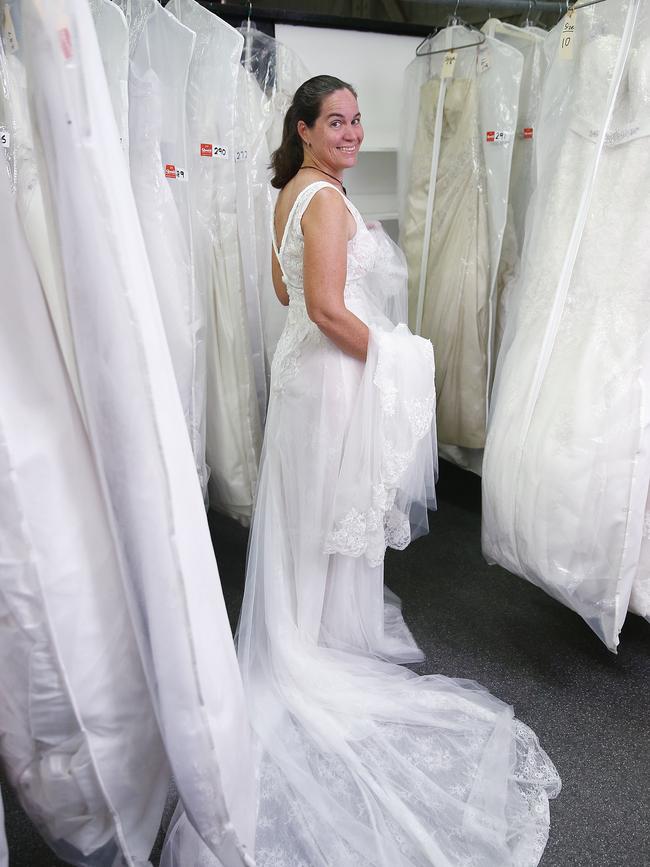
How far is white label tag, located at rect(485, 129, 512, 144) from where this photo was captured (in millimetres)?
2053

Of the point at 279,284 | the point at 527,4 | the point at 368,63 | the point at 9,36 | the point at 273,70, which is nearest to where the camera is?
the point at 9,36

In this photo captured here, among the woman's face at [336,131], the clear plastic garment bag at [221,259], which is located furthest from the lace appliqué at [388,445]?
the clear plastic garment bag at [221,259]

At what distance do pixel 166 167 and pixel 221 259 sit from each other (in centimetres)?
30

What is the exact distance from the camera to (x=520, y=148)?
85.3 inches

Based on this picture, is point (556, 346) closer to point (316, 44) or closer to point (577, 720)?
point (577, 720)

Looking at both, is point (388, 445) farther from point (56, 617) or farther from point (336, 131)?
point (56, 617)

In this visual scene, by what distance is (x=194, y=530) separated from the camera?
0.75m

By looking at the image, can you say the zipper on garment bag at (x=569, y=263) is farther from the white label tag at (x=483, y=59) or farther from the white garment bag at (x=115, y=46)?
the white garment bag at (x=115, y=46)

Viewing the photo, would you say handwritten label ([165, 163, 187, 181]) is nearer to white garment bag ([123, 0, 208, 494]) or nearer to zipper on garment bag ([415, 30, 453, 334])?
white garment bag ([123, 0, 208, 494])

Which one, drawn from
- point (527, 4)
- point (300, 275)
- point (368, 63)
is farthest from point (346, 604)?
point (527, 4)

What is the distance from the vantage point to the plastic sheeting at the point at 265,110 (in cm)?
196

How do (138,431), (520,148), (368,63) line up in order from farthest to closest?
(368,63) < (520,148) < (138,431)

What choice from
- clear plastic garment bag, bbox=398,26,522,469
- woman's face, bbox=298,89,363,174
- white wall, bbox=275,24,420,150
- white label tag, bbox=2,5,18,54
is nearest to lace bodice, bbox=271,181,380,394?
woman's face, bbox=298,89,363,174

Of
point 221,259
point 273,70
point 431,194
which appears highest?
point 273,70
